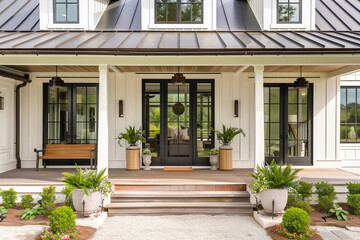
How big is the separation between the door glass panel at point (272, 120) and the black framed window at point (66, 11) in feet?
18.1

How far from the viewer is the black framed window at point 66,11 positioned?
23.9 ft

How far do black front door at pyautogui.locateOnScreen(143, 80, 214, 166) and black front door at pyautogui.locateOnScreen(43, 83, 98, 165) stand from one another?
1577mm

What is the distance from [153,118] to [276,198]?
419cm

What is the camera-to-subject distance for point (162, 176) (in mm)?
6785

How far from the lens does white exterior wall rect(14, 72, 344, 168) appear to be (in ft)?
26.2

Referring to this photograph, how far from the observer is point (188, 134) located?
8.05 meters

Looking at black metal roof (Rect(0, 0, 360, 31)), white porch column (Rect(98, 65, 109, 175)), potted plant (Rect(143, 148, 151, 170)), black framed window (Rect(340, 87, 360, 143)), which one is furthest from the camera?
black framed window (Rect(340, 87, 360, 143))

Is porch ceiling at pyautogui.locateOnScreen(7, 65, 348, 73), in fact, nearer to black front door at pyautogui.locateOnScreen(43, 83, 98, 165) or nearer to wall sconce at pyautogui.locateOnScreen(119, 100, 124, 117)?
black front door at pyautogui.locateOnScreen(43, 83, 98, 165)

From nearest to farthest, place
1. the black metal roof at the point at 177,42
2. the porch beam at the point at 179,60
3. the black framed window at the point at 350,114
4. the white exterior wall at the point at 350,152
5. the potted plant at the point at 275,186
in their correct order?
the potted plant at the point at 275,186, the black metal roof at the point at 177,42, the porch beam at the point at 179,60, the white exterior wall at the point at 350,152, the black framed window at the point at 350,114

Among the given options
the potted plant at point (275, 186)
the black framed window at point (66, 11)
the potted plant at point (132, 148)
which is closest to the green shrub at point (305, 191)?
the potted plant at point (275, 186)

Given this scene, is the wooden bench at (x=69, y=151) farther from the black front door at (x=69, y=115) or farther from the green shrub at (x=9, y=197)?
the green shrub at (x=9, y=197)

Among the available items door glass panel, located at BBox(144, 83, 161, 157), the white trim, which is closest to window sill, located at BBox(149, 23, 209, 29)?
the white trim

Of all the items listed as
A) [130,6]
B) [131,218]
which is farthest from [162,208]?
[130,6]

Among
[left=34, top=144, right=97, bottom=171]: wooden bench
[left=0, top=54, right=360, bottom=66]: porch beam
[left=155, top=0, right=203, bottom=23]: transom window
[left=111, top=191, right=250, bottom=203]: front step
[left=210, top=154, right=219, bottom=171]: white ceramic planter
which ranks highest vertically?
[left=155, top=0, right=203, bottom=23]: transom window
